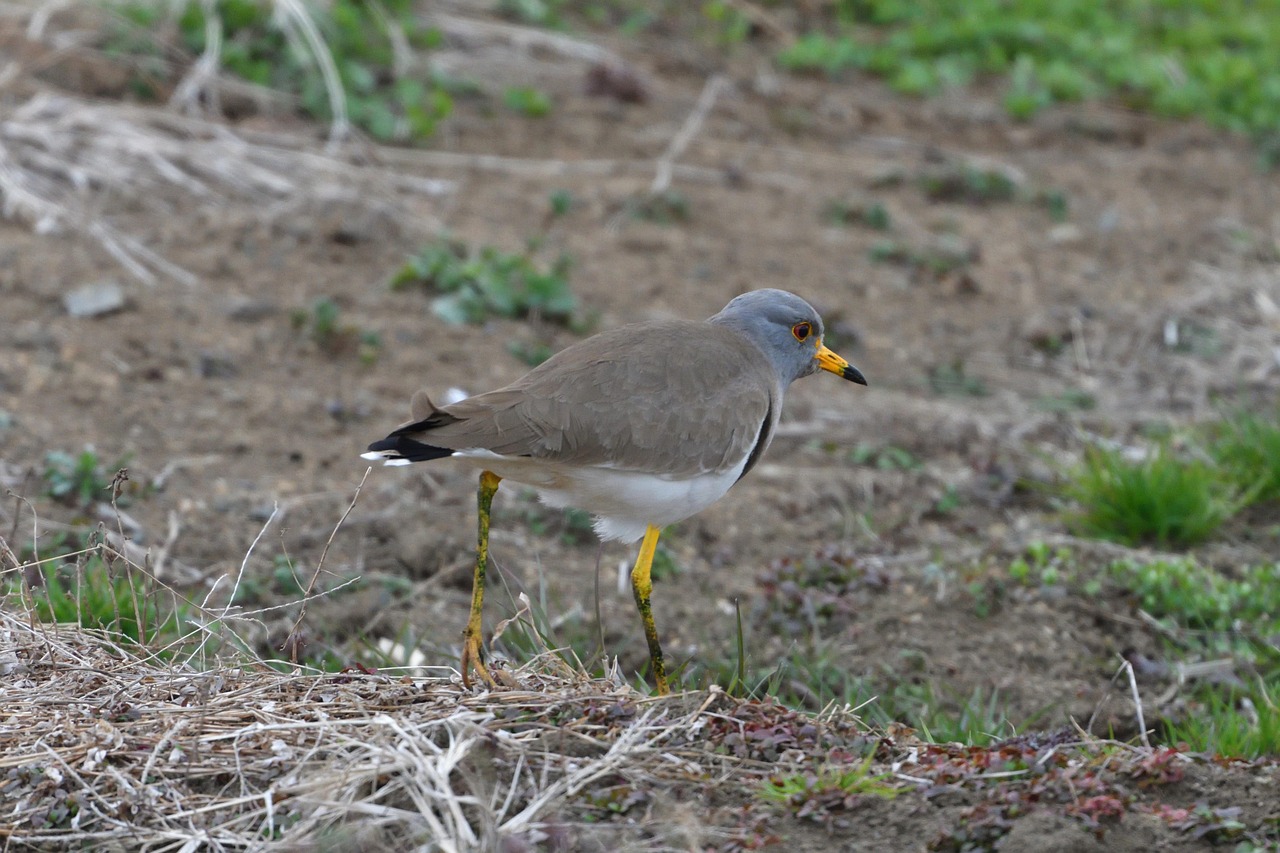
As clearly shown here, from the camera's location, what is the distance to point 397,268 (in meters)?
7.54

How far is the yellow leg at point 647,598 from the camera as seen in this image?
164 inches

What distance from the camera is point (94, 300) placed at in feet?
21.9

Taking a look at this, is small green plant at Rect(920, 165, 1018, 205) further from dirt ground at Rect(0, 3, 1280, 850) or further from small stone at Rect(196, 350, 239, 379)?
small stone at Rect(196, 350, 239, 379)

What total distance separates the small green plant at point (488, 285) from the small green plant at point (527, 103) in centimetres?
232

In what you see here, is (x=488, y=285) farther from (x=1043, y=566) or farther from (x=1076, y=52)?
(x=1076, y=52)

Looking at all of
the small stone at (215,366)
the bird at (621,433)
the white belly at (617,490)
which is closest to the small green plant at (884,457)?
the bird at (621,433)

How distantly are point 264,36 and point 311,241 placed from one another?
2.06 metres

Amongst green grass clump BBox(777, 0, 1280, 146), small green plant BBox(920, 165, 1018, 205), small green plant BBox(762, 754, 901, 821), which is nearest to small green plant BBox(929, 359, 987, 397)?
small green plant BBox(920, 165, 1018, 205)

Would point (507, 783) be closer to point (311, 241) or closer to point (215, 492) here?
point (215, 492)

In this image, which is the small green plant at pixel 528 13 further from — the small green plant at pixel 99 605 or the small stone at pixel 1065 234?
the small green plant at pixel 99 605

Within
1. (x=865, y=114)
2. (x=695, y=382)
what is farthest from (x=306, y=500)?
(x=865, y=114)

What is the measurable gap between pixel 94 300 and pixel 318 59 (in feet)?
9.22

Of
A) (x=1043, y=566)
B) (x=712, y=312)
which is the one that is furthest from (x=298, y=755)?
(x=712, y=312)

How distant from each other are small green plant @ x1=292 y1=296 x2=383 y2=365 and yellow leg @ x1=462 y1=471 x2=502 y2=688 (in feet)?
8.92
